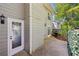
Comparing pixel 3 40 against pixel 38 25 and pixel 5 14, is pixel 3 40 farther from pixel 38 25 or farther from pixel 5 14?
pixel 38 25

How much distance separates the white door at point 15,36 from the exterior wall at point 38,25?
0.76 meters

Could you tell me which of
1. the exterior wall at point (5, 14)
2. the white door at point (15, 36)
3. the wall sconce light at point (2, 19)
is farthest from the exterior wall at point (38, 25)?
the wall sconce light at point (2, 19)

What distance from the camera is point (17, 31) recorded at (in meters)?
6.37

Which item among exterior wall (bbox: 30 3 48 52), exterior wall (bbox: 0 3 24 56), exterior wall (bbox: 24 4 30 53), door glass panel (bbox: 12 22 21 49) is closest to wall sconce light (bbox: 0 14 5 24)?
exterior wall (bbox: 0 3 24 56)

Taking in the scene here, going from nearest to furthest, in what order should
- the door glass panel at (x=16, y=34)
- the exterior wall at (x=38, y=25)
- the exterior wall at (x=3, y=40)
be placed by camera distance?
the exterior wall at (x=3, y=40), the door glass panel at (x=16, y=34), the exterior wall at (x=38, y=25)

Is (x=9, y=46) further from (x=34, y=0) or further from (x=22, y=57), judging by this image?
(x=34, y=0)

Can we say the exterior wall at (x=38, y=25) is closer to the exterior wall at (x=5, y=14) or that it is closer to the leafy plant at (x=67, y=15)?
the exterior wall at (x=5, y=14)

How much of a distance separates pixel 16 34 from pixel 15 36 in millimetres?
119

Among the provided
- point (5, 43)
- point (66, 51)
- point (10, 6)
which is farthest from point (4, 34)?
point (66, 51)

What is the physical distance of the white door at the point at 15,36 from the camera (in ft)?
19.0

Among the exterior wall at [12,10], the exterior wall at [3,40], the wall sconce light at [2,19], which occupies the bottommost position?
the exterior wall at [3,40]

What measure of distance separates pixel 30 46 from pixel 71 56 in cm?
220

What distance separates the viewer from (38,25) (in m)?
8.05

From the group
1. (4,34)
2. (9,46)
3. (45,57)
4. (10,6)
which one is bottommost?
(45,57)
